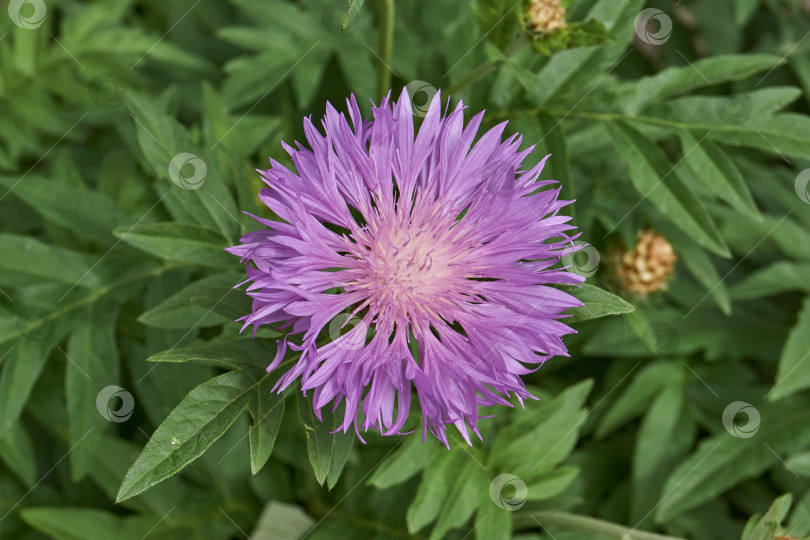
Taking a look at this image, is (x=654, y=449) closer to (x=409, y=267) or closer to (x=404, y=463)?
(x=404, y=463)

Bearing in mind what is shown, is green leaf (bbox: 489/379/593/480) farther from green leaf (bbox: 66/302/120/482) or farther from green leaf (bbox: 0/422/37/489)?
green leaf (bbox: 0/422/37/489)

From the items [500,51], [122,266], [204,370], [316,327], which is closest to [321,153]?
[316,327]

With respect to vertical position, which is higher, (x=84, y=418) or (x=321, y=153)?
(x=321, y=153)

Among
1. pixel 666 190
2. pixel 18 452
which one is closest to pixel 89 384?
pixel 18 452

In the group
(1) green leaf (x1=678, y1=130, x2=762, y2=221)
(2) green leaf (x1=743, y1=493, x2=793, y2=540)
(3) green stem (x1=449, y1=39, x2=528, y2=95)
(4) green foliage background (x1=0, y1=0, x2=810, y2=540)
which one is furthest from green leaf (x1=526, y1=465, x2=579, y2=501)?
(3) green stem (x1=449, y1=39, x2=528, y2=95)

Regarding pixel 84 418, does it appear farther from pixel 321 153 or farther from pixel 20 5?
pixel 20 5

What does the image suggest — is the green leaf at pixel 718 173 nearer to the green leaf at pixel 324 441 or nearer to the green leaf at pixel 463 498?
the green leaf at pixel 463 498

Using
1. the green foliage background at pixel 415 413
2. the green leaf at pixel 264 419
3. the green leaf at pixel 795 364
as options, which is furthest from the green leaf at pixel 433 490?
the green leaf at pixel 795 364
